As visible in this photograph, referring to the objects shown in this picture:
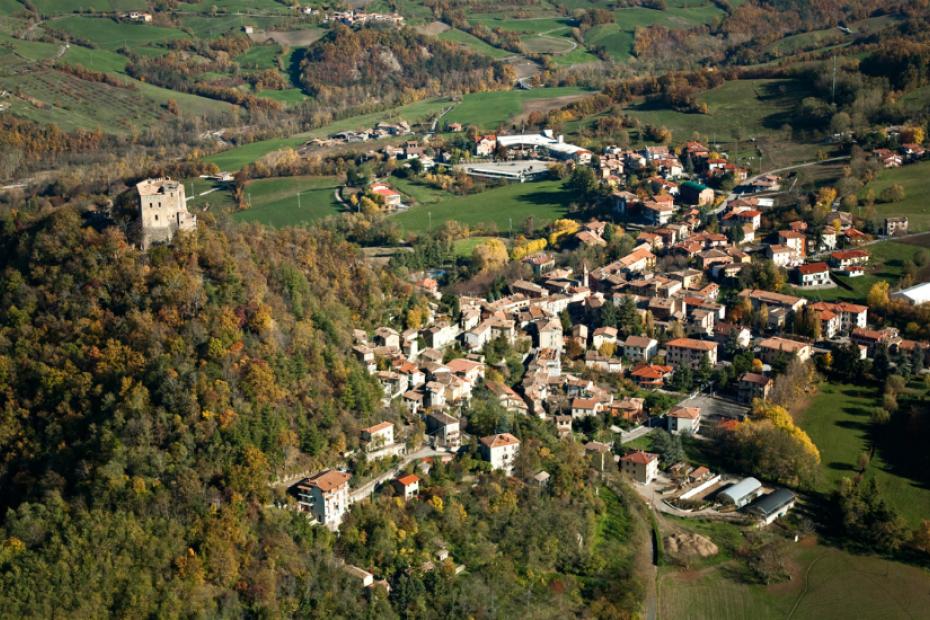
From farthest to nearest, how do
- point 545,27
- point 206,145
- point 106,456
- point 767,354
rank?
1. point 545,27
2. point 206,145
3. point 767,354
4. point 106,456

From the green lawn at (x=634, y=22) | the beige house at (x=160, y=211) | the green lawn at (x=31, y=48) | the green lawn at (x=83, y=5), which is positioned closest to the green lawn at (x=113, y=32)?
the green lawn at (x=83, y=5)

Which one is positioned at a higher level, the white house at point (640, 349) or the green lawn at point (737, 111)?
the green lawn at point (737, 111)

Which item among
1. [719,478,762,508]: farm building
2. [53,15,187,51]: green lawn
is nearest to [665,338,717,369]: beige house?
[719,478,762,508]: farm building

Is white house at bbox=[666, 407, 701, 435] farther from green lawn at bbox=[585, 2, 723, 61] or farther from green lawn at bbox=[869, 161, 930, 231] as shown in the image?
green lawn at bbox=[585, 2, 723, 61]

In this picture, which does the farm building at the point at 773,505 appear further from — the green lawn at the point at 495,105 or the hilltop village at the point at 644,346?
the green lawn at the point at 495,105

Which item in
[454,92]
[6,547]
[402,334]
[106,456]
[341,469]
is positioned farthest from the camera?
[454,92]

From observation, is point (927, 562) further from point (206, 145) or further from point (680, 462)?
point (206, 145)

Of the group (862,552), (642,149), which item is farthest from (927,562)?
(642,149)
